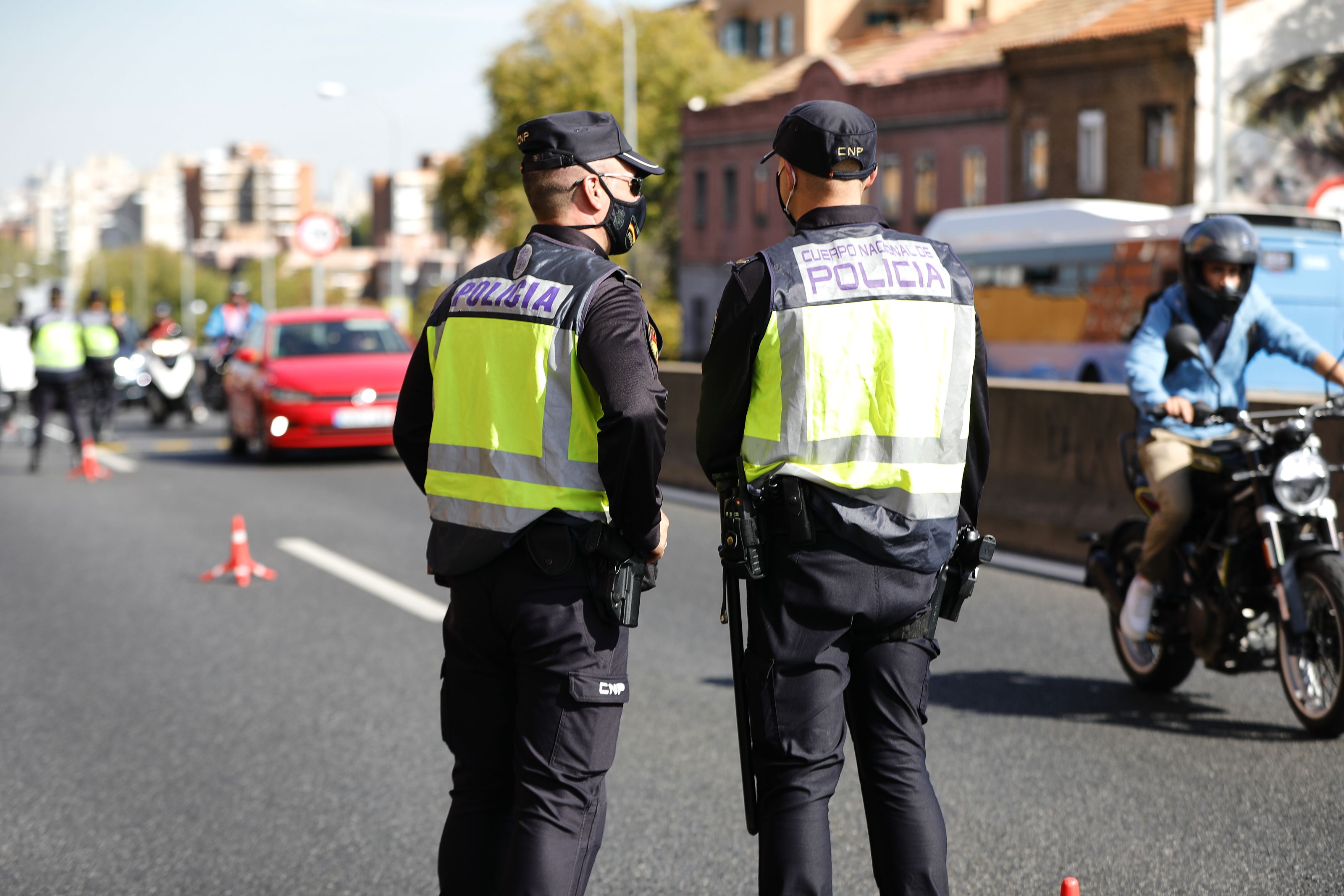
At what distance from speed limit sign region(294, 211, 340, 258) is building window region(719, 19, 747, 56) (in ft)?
193

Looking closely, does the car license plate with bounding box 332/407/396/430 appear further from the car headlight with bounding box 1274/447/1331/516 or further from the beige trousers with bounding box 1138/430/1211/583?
the car headlight with bounding box 1274/447/1331/516

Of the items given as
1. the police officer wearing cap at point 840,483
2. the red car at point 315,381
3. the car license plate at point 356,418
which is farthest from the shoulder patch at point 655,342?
the car license plate at point 356,418

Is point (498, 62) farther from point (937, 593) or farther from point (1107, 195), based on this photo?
point (937, 593)

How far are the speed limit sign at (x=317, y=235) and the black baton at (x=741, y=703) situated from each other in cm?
2328

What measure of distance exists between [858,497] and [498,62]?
63351 mm

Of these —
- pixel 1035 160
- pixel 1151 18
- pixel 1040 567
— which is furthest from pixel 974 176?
pixel 1040 567

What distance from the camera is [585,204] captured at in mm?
3705

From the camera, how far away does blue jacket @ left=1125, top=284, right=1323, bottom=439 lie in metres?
6.33

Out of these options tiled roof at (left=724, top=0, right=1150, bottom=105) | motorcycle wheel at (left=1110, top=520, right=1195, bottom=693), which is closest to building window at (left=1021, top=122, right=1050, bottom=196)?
tiled roof at (left=724, top=0, right=1150, bottom=105)

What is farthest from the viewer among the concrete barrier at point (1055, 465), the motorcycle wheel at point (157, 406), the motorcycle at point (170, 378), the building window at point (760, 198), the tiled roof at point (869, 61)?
the building window at point (760, 198)

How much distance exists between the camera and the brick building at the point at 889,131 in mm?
46844

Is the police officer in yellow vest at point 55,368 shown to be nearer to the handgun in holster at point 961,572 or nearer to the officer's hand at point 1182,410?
Answer: the officer's hand at point 1182,410

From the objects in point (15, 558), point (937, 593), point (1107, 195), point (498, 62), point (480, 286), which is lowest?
point (15, 558)

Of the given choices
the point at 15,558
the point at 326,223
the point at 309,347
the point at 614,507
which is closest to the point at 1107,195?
the point at 326,223
